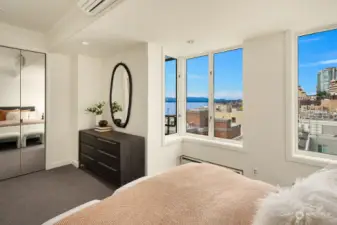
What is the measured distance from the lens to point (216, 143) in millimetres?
3096

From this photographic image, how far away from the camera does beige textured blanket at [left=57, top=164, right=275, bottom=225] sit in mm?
1045

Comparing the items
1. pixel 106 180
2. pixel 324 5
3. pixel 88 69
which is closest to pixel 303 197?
pixel 324 5

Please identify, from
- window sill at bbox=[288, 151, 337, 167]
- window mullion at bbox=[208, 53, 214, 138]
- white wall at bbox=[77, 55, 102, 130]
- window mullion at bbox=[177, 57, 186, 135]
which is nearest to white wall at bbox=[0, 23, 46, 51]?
white wall at bbox=[77, 55, 102, 130]

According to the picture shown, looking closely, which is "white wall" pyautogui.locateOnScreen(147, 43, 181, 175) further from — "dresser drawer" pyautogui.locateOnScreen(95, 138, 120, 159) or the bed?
the bed

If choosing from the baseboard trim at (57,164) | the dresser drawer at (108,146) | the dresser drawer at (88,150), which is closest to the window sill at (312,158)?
the dresser drawer at (108,146)

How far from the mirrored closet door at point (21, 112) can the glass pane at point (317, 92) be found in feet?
13.9

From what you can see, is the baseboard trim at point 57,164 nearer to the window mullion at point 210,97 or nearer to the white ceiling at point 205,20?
the white ceiling at point 205,20

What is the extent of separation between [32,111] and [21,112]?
162mm

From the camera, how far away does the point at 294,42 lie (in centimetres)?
246

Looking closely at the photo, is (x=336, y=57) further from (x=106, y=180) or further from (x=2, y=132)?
(x=2, y=132)

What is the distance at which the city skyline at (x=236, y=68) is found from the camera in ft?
7.70

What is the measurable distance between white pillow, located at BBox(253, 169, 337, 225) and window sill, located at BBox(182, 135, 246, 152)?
80.3 inches

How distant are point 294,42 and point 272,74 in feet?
1.59

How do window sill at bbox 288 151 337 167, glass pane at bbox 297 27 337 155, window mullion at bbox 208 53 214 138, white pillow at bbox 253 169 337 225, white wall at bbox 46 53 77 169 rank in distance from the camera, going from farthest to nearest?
white wall at bbox 46 53 77 169 < window mullion at bbox 208 53 214 138 < glass pane at bbox 297 27 337 155 < window sill at bbox 288 151 337 167 < white pillow at bbox 253 169 337 225
